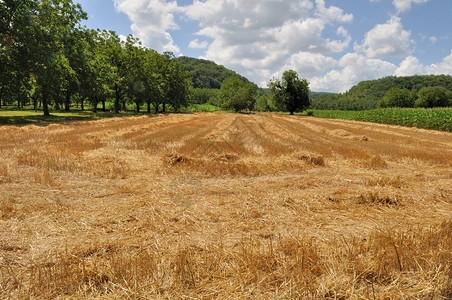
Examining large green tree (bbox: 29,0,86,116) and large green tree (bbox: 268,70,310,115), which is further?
large green tree (bbox: 268,70,310,115)

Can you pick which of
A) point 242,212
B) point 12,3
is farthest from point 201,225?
point 12,3

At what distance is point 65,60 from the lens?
1177 inches

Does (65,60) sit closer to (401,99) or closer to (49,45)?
(49,45)

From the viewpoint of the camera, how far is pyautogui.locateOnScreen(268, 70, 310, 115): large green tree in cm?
7538

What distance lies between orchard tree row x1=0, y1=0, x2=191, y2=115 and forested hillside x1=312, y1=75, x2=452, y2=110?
347 ft

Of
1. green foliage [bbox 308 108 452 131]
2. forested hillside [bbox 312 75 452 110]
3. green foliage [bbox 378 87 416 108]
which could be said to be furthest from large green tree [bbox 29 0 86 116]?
green foliage [bbox 378 87 416 108]

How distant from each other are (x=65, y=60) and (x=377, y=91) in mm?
208039

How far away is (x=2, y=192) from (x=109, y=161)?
11.5 feet

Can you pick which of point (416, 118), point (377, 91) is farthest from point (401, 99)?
point (416, 118)

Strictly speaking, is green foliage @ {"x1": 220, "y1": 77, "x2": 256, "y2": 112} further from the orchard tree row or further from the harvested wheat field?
the harvested wheat field

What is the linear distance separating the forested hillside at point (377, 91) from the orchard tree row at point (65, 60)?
4169 inches

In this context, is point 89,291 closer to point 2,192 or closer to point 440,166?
point 2,192

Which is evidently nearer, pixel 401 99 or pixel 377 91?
pixel 401 99

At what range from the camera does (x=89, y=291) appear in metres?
2.93
